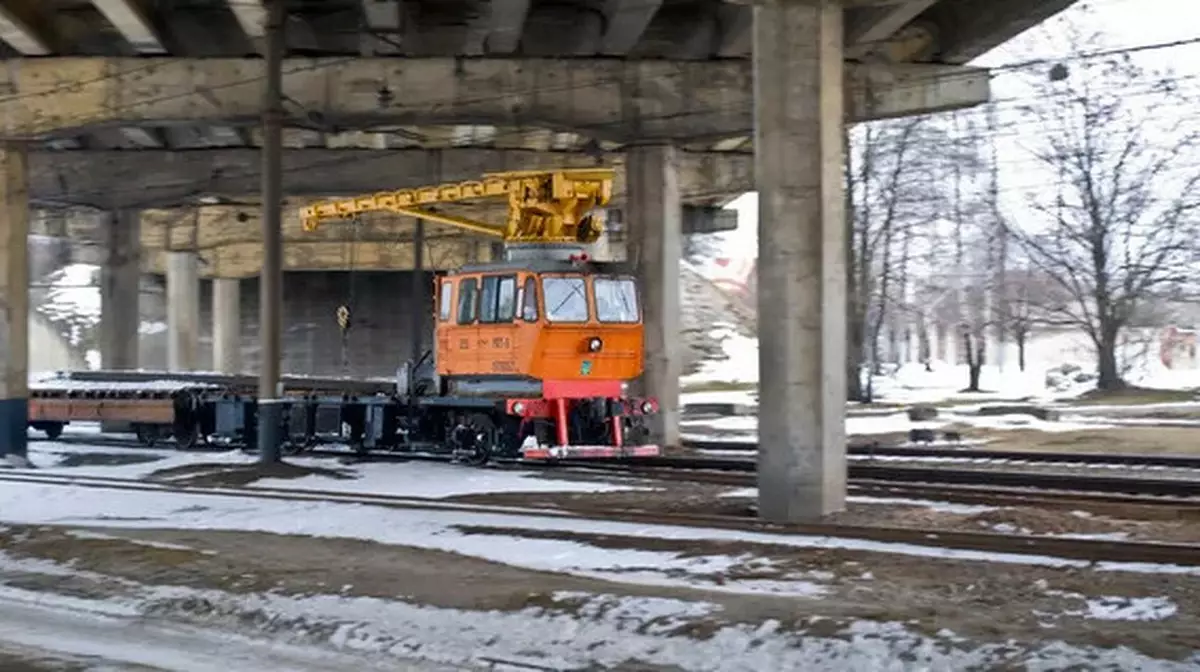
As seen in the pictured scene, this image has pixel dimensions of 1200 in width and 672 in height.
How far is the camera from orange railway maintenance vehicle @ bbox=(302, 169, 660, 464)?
2200 centimetres

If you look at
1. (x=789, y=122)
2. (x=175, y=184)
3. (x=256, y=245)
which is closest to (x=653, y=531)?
(x=789, y=122)

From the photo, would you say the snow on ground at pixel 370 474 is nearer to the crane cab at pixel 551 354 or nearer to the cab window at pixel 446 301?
the crane cab at pixel 551 354

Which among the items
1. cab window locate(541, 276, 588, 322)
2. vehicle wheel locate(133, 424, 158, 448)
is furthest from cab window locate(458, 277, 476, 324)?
vehicle wheel locate(133, 424, 158, 448)

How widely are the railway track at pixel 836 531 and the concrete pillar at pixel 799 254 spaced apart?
35.4 inches

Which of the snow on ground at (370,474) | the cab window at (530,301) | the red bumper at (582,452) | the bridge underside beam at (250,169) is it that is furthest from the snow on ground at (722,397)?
the cab window at (530,301)

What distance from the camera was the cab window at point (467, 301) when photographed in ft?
75.6

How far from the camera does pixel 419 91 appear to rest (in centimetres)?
2366

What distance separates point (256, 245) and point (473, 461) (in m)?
32.2

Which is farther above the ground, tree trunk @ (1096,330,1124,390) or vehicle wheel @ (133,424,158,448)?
tree trunk @ (1096,330,1124,390)

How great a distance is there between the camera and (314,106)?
23.7m

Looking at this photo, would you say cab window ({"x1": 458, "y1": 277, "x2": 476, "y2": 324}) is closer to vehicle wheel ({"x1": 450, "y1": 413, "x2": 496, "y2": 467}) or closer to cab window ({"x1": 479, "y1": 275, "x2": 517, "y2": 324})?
cab window ({"x1": 479, "y1": 275, "x2": 517, "y2": 324})

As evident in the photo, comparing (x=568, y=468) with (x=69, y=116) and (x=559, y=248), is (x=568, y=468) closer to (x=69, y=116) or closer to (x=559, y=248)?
(x=559, y=248)

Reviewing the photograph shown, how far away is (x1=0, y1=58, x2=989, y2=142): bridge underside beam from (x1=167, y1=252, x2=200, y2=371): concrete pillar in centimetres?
3192

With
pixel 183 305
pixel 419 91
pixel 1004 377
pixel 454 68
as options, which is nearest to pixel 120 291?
pixel 183 305
